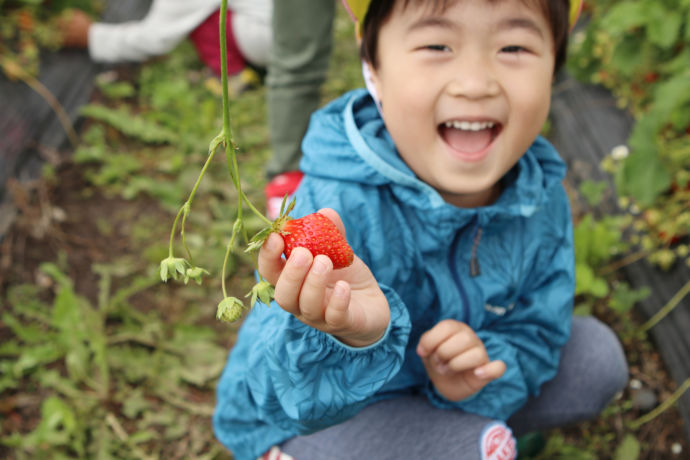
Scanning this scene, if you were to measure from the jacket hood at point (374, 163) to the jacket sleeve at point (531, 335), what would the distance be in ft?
0.63

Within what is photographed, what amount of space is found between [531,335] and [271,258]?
907 millimetres

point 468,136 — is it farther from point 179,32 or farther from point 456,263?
point 179,32

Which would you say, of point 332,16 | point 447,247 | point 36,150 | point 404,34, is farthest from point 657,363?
point 36,150

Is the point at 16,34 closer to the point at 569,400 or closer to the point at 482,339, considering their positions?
the point at 482,339

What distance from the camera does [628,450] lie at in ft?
6.00

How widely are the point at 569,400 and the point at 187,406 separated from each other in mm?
1141

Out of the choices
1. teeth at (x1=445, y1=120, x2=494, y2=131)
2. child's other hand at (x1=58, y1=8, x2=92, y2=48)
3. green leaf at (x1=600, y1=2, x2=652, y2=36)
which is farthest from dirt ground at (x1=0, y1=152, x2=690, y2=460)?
teeth at (x1=445, y1=120, x2=494, y2=131)

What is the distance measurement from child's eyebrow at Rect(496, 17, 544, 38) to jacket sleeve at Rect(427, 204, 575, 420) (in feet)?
1.79

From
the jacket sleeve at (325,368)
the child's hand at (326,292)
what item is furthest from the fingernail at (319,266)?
the jacket sleeve at (325,368)

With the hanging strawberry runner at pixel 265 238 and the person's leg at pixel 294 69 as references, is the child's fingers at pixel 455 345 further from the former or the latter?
the person's leg at pixel 294 69

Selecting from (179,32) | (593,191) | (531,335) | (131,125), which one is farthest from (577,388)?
(179,32)

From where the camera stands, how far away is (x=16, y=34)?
2.97 meters

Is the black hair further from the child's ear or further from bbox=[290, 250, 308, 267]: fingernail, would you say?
bbox=[290, 250, 308, 267]: fingernail

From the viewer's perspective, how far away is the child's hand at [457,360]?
4.16 feet
